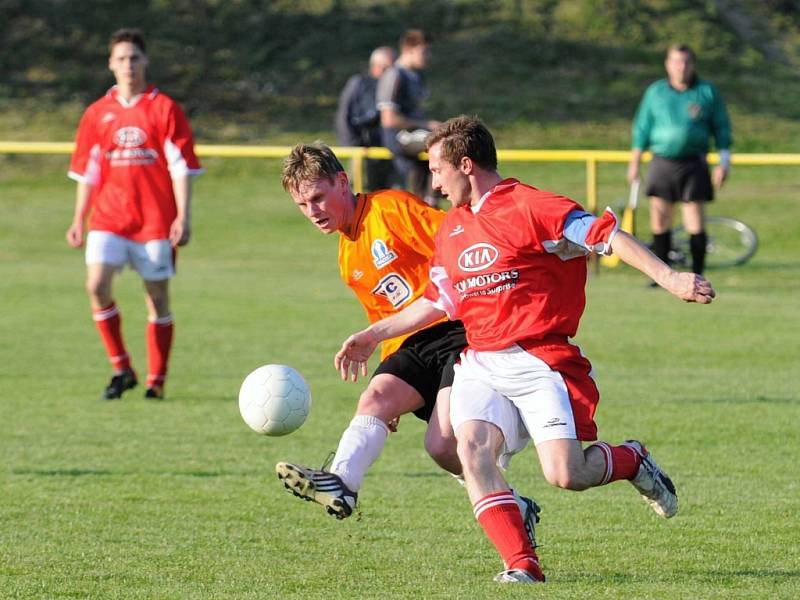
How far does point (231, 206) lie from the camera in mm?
23422

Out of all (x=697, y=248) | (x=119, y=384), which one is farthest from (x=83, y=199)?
(x=697, y=248)

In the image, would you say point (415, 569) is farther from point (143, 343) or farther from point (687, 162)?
point (687, 162)

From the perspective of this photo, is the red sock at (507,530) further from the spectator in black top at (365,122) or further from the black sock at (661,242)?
the spectator in black top at (365,122)

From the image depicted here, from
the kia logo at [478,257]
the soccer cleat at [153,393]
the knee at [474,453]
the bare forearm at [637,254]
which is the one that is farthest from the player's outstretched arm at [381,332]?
the soccer cleat at [153,393]

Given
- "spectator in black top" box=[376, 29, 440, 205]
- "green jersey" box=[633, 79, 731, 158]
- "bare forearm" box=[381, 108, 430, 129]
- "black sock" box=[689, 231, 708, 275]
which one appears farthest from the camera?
"bare forearm" box=[381, 108, 430, 129]

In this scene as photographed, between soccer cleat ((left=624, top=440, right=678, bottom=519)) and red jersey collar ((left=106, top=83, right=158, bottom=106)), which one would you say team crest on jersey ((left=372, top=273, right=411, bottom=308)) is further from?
red jersey collar ((left=106, top=83, right=158, bottom=106))

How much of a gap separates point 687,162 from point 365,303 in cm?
850

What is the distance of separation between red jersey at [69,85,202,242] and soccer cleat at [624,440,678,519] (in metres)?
4.86

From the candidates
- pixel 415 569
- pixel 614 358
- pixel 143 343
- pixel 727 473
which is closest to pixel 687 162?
pixel 614 358

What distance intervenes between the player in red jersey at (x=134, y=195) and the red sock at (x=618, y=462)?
15.6 ft

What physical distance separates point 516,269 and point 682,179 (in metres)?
9.11

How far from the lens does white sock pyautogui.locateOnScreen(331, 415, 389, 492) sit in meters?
5.44

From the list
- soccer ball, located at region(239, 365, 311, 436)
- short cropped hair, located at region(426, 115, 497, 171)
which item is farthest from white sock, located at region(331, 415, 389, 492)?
short cropped hair, located at region(426, 115, 497, 171)

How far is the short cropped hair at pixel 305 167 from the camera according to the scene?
5.77 meters
